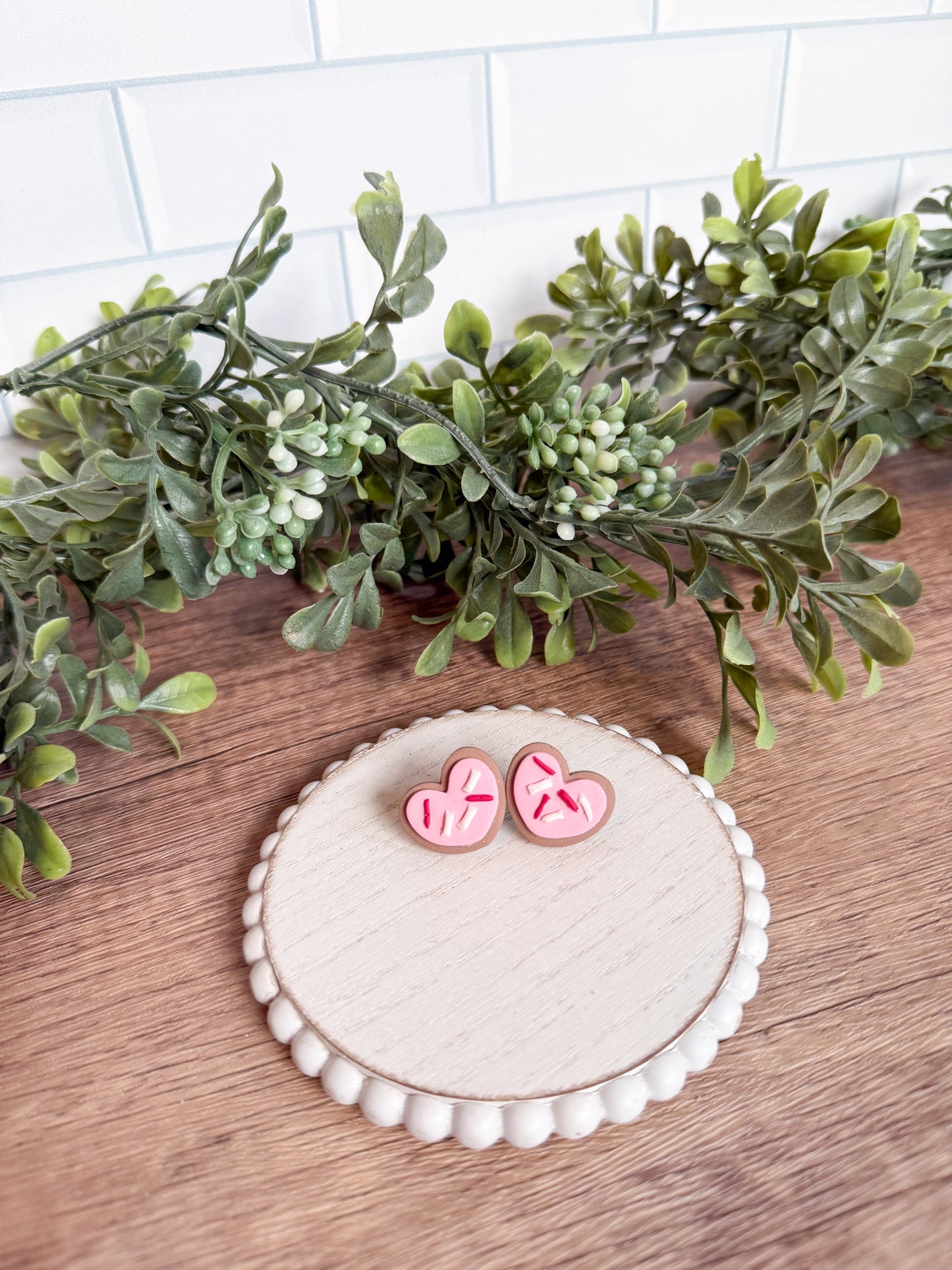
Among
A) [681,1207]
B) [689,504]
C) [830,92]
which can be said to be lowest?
[681,1207]

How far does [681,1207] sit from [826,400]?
0.53m

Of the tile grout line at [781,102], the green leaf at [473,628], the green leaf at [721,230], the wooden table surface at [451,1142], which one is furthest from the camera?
the tile grout line at [781,102]

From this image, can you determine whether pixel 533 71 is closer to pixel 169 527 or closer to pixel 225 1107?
pixel 169 527

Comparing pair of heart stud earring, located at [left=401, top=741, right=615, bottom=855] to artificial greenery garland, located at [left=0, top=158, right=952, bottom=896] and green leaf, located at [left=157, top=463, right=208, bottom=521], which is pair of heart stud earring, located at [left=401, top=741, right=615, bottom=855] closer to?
artificial greenery garland, located at [left=0, top=158, right=952, bottom=896]

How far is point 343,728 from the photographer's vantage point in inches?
25.7

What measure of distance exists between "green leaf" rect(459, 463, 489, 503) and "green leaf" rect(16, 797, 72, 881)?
0.31 meters

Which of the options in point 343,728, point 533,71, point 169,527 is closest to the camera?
point 169,527

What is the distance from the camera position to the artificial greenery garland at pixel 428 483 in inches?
20.5

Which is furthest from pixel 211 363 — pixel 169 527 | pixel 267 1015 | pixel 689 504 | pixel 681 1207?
pixel 681 1207

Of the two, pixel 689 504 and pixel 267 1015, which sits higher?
pixel 689 504

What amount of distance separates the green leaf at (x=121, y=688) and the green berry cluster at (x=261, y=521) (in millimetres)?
88

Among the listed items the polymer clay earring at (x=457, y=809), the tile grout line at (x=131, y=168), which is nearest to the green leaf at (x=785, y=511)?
the polymer clay earring at (x=457, y=809)

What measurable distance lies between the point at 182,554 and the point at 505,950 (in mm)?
292

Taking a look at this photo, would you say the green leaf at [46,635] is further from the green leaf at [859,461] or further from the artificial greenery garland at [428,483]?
the green leaf at [859,461]
